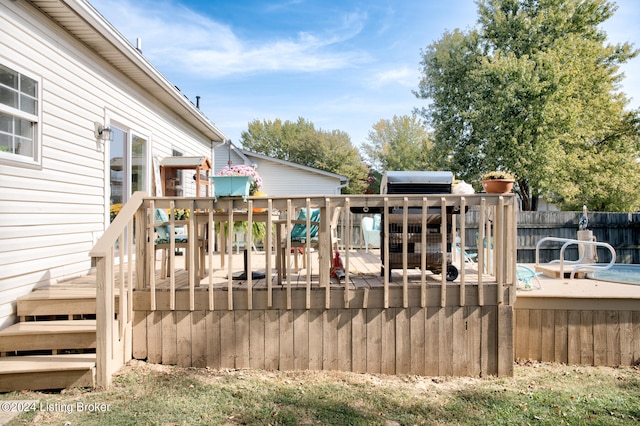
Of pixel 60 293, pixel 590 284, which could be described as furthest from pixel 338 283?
pixel 590 284

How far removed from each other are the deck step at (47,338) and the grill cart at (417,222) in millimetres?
2584

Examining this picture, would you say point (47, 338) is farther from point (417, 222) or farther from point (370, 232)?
point (370, 232)

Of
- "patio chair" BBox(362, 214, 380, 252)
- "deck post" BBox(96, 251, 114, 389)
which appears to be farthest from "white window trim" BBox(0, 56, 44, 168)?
"patio chair" BBox(362, 214, 380, 252)

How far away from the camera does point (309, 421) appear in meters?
2.74

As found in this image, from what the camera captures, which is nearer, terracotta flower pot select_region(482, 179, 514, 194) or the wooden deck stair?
the wooden deck stair

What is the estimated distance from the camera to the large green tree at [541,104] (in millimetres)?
13320

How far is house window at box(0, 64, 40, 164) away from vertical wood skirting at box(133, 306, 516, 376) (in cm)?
180

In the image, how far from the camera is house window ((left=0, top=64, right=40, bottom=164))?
3.48m

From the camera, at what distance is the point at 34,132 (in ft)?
12.6

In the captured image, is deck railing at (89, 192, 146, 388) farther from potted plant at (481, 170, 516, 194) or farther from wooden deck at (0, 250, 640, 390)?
potted plant at (481, 170, 516, 194)

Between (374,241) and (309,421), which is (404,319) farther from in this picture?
(374,241)

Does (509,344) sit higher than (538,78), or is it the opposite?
(538,78)

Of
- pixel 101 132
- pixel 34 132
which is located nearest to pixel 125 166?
pixel 101 132

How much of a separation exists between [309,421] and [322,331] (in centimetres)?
98
